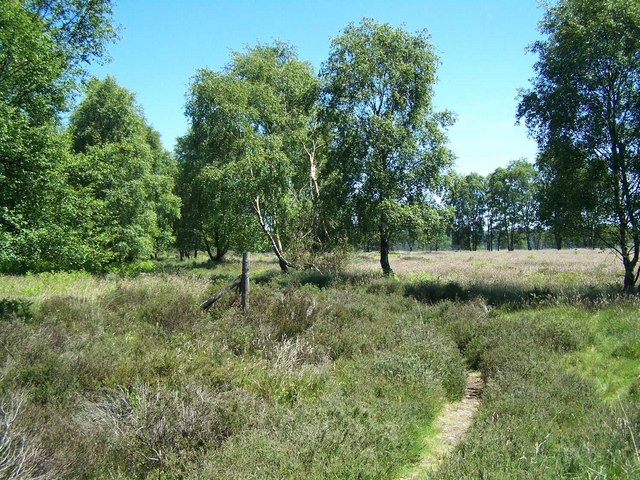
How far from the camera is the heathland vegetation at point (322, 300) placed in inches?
180

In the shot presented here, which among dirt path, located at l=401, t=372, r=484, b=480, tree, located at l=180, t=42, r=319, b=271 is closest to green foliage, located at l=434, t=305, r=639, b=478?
dirt path, located at l=401, t=372, r=484, b=480

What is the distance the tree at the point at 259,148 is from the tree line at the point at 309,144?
108 millimetres

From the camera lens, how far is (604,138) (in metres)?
14.9

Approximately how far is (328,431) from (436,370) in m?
3.45

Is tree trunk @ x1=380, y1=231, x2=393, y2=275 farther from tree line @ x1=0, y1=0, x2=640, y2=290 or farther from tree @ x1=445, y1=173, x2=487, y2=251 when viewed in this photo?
tree @ x1=445, y1=173, x2=487, y2=251

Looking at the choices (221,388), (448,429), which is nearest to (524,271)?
(448,429)

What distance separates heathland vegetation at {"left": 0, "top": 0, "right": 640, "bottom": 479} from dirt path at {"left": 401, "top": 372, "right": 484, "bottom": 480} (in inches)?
4.8

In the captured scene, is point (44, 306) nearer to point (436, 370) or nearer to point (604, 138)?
point (436, 370)

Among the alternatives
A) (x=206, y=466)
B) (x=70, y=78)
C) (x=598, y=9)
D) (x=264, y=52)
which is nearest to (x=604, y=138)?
(x=598, y=9)

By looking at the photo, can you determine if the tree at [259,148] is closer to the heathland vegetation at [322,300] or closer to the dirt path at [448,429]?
the heathland vegetation at [322,300]

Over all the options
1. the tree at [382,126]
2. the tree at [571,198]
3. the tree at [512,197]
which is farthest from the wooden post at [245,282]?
the tree at [512,197]

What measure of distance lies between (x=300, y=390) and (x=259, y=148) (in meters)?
19.5

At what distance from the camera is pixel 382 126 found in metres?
18.5

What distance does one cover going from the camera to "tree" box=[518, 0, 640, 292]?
14.2 metres
